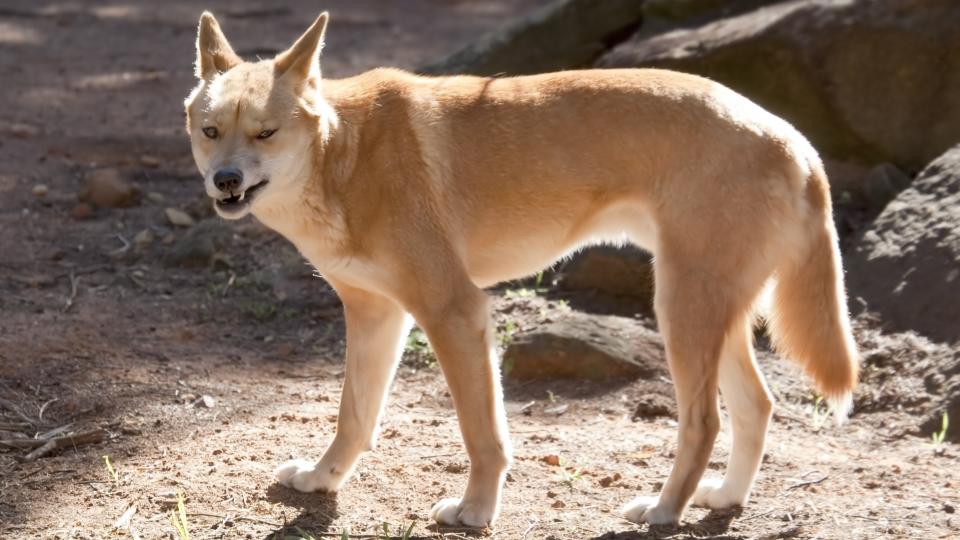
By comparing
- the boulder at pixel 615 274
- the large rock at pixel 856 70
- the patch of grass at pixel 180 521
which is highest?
the large rock at pixel 856 70

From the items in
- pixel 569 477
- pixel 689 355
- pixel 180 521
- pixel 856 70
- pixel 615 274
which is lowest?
pixel 180 521

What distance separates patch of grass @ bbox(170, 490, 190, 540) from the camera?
14.1ft

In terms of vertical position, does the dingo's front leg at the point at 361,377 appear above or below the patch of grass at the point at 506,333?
below

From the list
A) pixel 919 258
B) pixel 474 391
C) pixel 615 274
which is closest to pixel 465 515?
pixel 474 391

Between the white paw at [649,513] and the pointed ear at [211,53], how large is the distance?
7.24ft

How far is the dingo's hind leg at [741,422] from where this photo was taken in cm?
475

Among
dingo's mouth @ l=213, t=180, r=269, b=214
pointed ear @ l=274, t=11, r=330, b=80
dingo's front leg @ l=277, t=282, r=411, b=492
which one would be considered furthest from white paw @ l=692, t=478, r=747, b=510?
pointed ear @ l=274, t=11, r=330, b=80

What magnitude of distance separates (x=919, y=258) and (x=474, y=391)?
9.02ft

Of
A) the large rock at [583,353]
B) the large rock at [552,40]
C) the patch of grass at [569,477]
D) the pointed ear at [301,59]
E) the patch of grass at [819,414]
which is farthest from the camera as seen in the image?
the large rock at [552,40]

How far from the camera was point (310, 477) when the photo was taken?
15.9 feet

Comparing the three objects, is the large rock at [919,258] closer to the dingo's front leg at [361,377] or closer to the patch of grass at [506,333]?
the patch of grass at [506,333]

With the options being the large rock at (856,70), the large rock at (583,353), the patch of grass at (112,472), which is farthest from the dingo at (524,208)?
the large rock at (856,70)

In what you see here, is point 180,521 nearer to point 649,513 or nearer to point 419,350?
point 649,513

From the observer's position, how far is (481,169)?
4777 mm
